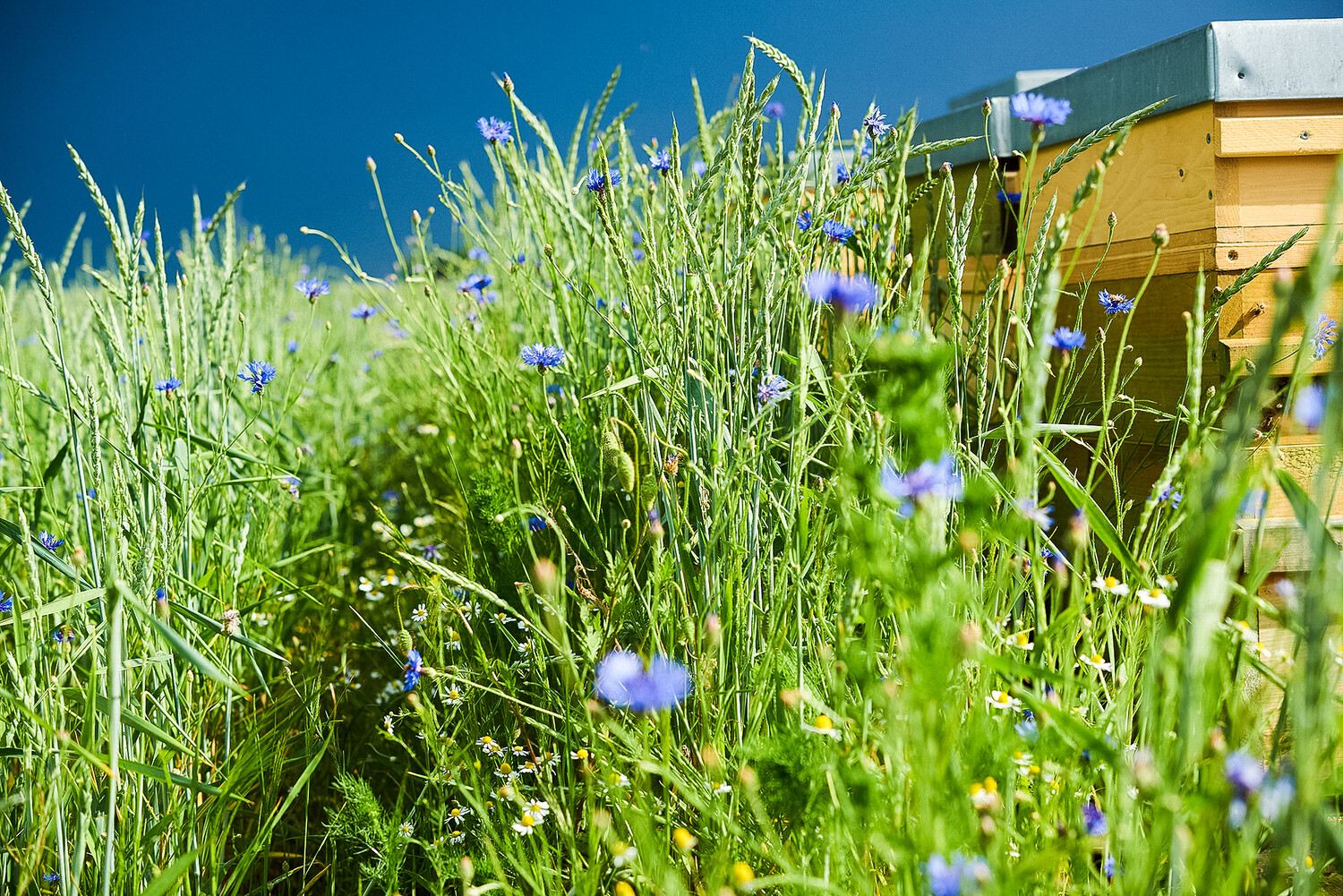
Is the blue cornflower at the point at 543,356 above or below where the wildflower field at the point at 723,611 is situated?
above

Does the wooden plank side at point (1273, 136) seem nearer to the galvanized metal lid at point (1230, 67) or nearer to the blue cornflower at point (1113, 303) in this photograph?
the galvanized metal lid at point (1230, 67)

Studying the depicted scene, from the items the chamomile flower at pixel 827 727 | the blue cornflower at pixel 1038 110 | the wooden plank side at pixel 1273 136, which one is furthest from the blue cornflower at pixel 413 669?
the wooden plank side at pixel 1273 136

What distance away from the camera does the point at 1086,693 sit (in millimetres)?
864

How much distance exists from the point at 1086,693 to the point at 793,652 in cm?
31

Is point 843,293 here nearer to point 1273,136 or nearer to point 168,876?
point 168,876

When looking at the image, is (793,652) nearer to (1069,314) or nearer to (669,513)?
(669,513)

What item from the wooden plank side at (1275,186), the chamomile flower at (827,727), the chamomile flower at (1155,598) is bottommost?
the chamomile flower at (827,727)

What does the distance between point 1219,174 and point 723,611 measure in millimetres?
1073

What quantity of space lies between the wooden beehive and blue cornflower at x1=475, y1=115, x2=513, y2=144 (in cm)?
89

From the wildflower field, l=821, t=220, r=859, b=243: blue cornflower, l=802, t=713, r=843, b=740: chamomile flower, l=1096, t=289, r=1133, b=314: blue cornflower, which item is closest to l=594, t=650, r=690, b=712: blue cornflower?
the wildflower field

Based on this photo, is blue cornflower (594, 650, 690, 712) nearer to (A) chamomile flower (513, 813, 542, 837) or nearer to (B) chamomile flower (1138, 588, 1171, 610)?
(A) chamomile flower (513, 813, 542, 837)

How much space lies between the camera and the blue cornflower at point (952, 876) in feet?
1.70

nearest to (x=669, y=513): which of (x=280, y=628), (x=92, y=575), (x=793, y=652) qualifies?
(x=793, y=652)

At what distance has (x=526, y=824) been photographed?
873mm
